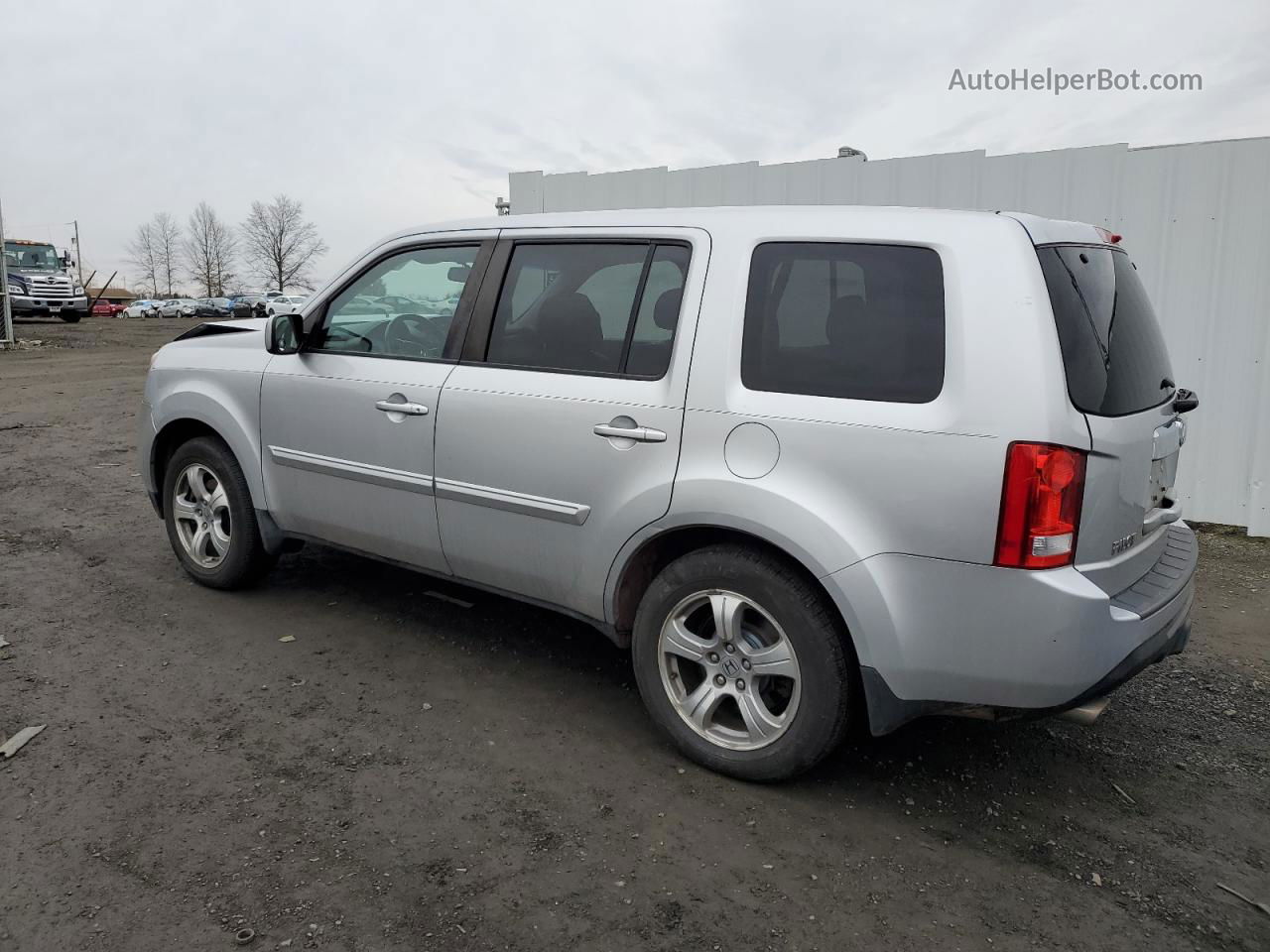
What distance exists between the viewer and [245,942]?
97.5 inches

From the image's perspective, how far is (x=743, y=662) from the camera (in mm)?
3227

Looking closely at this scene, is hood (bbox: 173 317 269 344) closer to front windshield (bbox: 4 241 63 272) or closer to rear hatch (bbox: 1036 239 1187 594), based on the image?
rear hatch (bbox: 1036 239 1187 594)

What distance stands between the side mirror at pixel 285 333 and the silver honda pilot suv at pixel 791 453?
322 mm

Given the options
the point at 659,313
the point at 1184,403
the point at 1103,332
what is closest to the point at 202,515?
the point at 659,313

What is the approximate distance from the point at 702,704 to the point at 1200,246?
5049mm

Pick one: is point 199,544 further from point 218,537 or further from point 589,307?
point 589,307

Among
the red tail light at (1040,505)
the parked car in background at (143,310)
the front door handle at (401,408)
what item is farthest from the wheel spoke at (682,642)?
the parked car in background at (143,310)

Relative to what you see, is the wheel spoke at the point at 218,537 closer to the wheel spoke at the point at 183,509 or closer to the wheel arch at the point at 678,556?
the wheel spoke at the point at 183,509

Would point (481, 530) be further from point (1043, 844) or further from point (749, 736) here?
point (1043, 844)

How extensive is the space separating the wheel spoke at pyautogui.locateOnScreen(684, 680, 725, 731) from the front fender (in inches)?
96.4

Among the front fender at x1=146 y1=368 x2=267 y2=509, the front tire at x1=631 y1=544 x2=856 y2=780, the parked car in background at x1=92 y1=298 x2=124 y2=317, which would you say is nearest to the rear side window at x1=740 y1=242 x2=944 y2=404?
the front tire at x1=631 y1=544 x2=856 y2=780

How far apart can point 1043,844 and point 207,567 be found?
4044 mm

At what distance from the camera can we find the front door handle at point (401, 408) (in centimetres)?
396

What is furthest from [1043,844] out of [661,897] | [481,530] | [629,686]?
[481,530]
